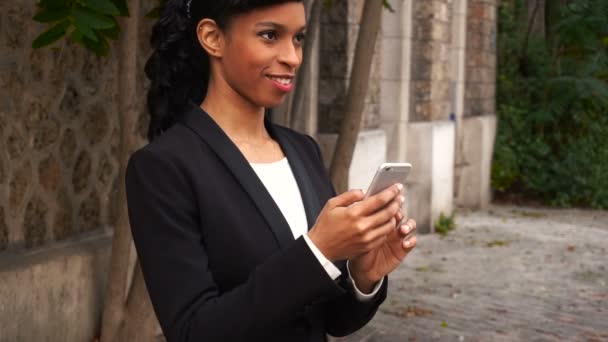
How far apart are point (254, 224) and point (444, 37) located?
36.5 ft

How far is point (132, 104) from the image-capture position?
5141 millimetres

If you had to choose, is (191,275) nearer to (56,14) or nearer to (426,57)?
(56,14)

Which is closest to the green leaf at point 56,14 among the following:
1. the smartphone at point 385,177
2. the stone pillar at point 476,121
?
the smartphone at point 385,177

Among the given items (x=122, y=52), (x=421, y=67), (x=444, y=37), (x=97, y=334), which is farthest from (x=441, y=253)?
(x=122, y=52)

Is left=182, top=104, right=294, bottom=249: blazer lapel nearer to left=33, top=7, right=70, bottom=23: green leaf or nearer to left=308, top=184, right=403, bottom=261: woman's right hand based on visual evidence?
left=308, top=184, right=403, bottom=261: woman's right hand

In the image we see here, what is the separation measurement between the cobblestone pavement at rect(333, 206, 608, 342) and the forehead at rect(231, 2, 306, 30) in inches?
177

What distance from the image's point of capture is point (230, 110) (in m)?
2.04

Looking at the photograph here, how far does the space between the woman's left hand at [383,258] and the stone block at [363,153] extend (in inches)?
292

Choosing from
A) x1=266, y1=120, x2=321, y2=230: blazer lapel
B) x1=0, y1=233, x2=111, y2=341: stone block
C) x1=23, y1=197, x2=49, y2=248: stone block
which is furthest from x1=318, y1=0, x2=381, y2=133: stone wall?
x1=266, y1=120, x2=321, y2=230: blazer lapel

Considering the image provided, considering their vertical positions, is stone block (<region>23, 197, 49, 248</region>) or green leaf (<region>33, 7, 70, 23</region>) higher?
green leaf (<region>33, 7, 70, 23</region>)

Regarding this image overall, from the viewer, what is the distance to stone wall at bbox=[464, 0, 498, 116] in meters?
14.9

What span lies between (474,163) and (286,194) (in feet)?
42.8

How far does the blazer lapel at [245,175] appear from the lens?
194cm

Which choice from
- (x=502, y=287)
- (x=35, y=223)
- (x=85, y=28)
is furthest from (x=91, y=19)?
(x=502, y=287)
